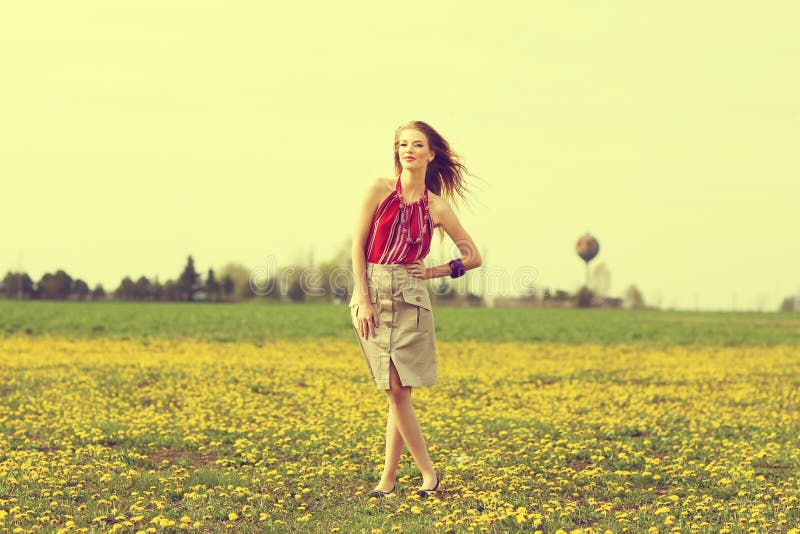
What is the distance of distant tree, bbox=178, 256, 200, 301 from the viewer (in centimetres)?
7331

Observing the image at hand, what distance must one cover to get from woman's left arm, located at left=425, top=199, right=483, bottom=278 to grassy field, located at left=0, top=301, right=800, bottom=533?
7.10 feet

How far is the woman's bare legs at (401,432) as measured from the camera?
24.1 ft

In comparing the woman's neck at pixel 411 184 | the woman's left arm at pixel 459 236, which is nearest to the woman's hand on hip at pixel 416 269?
the woman's left arm at pixel 459 236

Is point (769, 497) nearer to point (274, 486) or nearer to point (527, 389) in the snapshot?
point (274, 486)

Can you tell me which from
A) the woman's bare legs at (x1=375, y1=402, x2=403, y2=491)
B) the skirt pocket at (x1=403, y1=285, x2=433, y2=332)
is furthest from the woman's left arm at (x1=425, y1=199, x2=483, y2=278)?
the woman's bare legs at (x1=375, y1=402, x2=403, y2=491)

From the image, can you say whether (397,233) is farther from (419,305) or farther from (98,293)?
(98,293)

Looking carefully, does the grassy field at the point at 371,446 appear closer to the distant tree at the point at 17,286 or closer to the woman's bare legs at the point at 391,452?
the woman's bare legs at the point at 391,452

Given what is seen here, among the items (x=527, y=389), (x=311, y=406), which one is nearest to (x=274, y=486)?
→ (x=311, y=406)

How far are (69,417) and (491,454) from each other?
660cm

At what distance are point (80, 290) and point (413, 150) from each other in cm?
6306

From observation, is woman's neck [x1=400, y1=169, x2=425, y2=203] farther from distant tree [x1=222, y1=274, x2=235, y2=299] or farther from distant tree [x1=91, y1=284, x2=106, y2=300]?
distant tree [x1=222, y1=274, x2=235, y2=299]

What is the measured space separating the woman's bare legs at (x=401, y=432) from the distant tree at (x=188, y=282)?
6722cm

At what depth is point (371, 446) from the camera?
10672 millimetres

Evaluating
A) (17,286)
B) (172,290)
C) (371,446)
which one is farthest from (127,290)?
(371,446)
